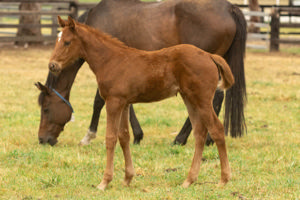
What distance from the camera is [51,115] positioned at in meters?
6.60

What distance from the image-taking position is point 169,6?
6871mm

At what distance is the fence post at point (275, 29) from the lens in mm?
18548

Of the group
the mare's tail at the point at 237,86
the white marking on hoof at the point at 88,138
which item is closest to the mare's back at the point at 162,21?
the mare's tail at the point at 237,86

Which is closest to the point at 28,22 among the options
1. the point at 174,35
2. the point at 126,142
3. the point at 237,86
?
the point at 174,35

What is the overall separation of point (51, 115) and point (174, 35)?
204 cm

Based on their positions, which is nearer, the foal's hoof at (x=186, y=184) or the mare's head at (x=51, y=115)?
the foal's hoof at (x=186, y=184)

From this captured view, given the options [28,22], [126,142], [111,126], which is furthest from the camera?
[28,22]

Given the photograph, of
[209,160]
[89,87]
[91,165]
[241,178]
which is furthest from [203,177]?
[89,87]

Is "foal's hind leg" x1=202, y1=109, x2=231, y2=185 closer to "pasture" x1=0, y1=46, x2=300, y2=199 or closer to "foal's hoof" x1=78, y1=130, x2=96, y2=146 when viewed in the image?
"pasture" x1=0, y1=46, x2=300, y2=199

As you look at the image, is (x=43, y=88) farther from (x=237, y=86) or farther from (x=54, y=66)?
(x=237, y=86)

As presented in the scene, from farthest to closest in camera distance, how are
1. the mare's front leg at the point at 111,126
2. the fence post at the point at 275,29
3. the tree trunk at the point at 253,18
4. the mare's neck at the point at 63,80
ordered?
1. the tree trunk at the point at 253,18
2. the fence post at the point at 275,29
3. the mare's neck at the point at 63,80
4. the mare's front leg at the point at 111,126

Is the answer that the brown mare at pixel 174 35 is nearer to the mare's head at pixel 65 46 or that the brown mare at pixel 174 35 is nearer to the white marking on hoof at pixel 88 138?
the white marking on hoof at pixel 88 138

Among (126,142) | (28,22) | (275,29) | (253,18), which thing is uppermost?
(126,142)

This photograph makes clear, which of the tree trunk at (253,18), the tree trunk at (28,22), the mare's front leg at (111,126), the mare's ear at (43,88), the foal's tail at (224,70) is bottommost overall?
the tree trunk at (253,18)
